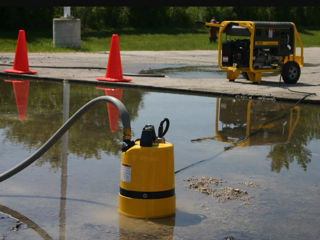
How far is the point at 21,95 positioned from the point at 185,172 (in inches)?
257

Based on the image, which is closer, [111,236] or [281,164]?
[111,236]

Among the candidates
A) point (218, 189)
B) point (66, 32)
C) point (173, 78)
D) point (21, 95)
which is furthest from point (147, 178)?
point (66, 32)

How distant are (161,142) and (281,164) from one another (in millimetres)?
2336

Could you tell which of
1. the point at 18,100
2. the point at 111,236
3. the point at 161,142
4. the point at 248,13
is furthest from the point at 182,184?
the point at 248,13

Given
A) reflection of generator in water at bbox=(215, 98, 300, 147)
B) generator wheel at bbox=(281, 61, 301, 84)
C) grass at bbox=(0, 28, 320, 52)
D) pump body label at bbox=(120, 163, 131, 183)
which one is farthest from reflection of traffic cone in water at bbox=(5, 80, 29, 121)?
grass at bbox=(0, 28, 320, 52)

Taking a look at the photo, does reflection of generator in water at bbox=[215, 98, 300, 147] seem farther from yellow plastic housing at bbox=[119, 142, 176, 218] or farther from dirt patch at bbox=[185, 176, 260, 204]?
yellow plastic housing at bbox=[119, 142, 176, 218]

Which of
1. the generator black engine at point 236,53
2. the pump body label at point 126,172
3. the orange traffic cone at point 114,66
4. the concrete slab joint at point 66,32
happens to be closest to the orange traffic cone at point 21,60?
the orange traffic cone at point 114,66

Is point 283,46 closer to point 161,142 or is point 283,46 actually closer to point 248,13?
point 161,142

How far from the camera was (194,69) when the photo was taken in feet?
62.8

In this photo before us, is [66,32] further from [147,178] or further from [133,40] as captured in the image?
[147,178]

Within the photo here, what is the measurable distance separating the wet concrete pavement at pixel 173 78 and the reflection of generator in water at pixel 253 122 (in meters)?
0.79

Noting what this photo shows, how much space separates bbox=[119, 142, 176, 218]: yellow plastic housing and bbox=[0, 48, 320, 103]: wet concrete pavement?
7173 millimetres

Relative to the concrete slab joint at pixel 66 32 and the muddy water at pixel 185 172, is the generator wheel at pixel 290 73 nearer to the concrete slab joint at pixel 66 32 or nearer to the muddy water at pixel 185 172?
the muddy water at pixel 185 172

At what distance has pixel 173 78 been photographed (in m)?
15.8
